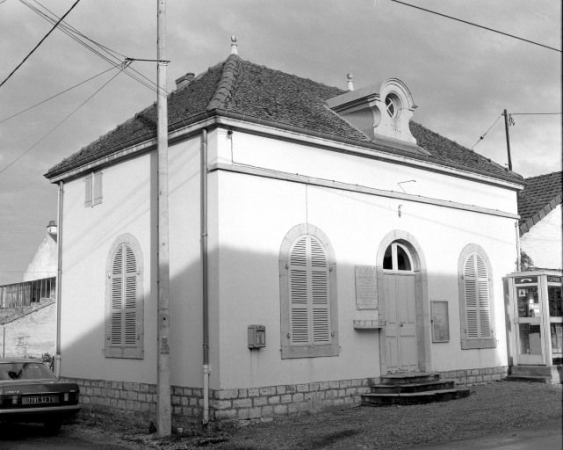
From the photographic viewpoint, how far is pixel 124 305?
1609 cm

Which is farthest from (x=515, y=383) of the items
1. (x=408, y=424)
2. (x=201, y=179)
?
(x=201, y=179)

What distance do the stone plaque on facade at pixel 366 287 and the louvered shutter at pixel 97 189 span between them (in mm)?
6222

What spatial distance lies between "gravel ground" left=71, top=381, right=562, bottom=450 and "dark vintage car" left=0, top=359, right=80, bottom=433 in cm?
102

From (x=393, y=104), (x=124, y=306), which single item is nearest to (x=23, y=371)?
(x=124, y=306)

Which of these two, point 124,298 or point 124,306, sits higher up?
point 124,298

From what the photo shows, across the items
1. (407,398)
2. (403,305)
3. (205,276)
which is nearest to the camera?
(205,276)

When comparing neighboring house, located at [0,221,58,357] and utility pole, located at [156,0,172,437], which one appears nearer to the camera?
utility pole, located at [156,0,172,437]

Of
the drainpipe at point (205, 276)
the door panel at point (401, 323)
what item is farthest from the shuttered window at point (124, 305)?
the door panel at point (401, 323)

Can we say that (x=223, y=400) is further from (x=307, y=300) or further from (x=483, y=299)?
(x=483, y=299)

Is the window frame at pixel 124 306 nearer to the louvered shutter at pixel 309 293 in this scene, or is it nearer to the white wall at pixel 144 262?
the white wall at pixel 144 262

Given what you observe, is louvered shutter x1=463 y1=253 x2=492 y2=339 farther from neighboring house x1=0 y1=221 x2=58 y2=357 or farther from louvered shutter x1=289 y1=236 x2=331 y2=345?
neighboring house x1=0 y1=221 x2=58 y2=357

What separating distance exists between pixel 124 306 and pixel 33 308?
14904 mm

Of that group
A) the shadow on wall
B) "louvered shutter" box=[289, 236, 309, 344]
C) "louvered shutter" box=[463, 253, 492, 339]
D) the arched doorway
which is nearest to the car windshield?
"louvered shutter" box=[289, 236, 309, 344]

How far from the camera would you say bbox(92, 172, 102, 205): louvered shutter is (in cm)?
1727
